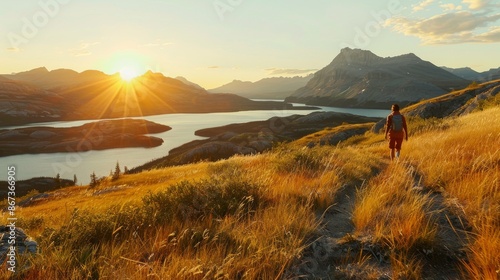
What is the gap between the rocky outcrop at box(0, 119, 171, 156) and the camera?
11236cm

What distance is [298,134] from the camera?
119125mm

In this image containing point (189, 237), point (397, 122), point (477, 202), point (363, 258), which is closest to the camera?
point (363, 258)

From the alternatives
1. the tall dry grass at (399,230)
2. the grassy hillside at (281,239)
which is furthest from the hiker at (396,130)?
the tall dry grass at (399,230)

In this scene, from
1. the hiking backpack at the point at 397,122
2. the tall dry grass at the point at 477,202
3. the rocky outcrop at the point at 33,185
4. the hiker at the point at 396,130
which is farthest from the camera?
the rocky outcrop at the point at 33,185

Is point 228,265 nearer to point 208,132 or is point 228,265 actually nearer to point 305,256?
point 305,256

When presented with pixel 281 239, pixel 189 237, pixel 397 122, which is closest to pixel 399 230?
pixel 281 239

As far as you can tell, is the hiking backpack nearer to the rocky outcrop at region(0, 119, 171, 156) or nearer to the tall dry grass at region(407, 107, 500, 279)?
the tall dry grass at region(407, 107, 500, 279)

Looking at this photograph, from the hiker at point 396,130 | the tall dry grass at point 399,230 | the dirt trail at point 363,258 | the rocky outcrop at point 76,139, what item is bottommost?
the rocky outcrop at point 76,139

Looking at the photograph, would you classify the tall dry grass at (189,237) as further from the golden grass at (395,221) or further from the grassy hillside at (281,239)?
the golden grass at (395,221)

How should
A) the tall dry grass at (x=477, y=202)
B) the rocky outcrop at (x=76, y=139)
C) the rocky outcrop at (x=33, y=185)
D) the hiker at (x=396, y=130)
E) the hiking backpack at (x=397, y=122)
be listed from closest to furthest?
A: the tall dry grass at (x=477, y=202) → the hiker at (x=396, y=130) → the hiking backpack at (x=397, y=122) → the rocky outcrop at (x=33, y=185) → the rocky outcrop at (x=76, y=139)

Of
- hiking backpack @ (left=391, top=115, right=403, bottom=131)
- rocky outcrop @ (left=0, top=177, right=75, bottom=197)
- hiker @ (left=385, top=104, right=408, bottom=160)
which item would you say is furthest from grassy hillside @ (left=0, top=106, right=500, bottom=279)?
rocky outcrop @ (left=0, top=177, right=75, bottom=197)

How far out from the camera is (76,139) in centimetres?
12469

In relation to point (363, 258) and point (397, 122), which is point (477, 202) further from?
point (397, 122)

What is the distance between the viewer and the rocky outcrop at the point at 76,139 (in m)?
112
